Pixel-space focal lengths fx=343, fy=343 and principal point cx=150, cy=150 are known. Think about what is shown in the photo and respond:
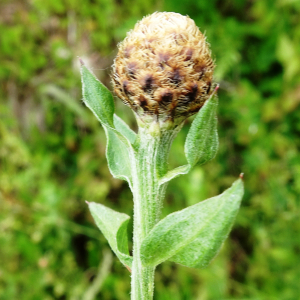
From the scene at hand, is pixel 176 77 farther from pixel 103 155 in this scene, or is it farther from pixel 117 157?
pixel 103 155

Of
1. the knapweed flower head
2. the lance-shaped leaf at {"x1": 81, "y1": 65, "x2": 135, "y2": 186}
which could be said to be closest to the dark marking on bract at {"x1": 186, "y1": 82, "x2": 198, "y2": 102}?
the knapweed flower head

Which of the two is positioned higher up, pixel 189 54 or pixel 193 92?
pixel 189 54

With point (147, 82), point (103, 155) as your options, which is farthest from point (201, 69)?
point (103, 155)

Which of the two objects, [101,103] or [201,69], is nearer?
[201,69]

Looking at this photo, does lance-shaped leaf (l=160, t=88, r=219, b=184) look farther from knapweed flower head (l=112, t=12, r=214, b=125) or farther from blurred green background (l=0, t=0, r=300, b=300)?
blurred green background (l=0, t=0, r=300, b=300)

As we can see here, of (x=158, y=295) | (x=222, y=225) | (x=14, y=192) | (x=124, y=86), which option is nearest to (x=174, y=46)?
(x=124, y=86)

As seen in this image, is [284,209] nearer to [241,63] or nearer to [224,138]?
[224,138]
